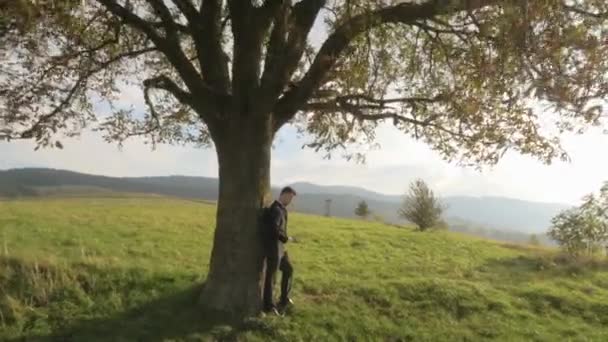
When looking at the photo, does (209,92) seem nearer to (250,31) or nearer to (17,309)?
(250,31)

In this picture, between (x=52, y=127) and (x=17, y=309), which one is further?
(x=52, y=127)

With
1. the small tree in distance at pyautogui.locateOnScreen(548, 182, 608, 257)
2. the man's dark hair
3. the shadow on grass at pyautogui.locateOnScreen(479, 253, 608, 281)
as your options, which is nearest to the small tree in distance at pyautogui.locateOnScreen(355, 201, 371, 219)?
the small tree in distance at pyautogui.locateOnScreen(548, 182, 608, 257)

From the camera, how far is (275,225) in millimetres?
11727

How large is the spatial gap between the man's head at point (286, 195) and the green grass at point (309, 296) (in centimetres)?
230

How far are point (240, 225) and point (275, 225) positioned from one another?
74cm

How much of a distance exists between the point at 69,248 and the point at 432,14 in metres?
12.7

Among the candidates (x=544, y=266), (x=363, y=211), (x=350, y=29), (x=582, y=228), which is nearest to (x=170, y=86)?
(x=350, y=29)

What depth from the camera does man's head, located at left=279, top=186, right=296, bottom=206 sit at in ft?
39.2

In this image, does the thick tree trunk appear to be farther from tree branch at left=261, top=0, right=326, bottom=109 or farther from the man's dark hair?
tree branch at left=261, top=0, right=326, bottom=109

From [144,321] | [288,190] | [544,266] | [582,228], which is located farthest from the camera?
[582,228]

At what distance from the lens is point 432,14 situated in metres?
11.6

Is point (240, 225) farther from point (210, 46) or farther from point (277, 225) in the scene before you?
point (210, 46)

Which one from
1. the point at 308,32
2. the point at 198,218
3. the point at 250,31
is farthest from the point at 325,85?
the point at 198,218

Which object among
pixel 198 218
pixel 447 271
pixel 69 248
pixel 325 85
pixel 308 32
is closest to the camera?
pixel 308 32
